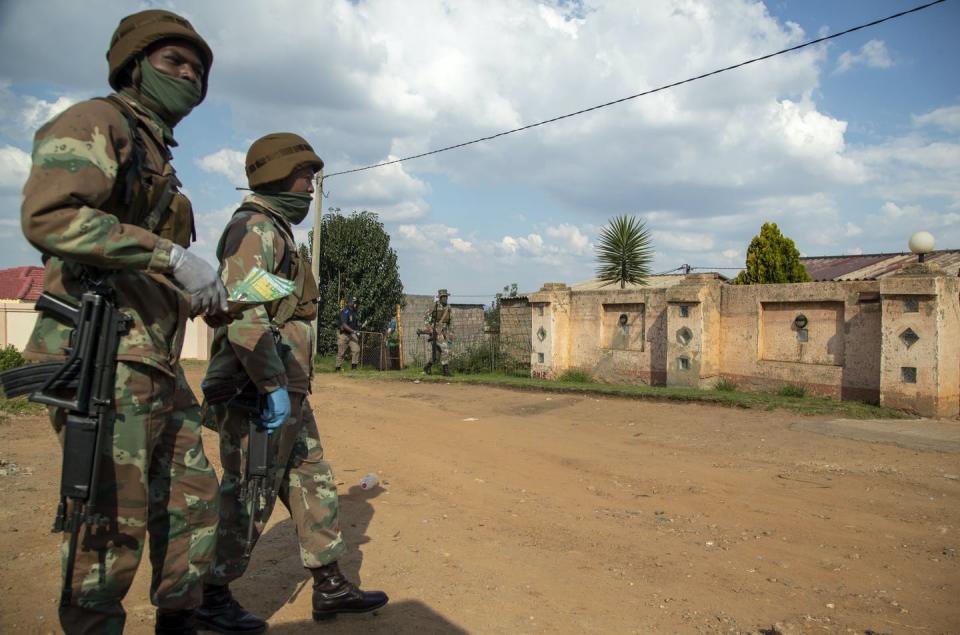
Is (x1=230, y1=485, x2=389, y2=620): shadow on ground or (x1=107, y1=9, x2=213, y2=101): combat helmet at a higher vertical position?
(x1=107, y1=9, x2=213, y2=101): combat helmet

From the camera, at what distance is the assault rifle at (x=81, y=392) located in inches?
74.2

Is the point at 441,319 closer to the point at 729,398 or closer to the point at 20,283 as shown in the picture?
the point at 729,398

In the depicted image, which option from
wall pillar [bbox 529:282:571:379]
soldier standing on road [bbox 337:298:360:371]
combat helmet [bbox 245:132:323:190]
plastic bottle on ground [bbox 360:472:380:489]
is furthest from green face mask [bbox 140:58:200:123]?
soldier standing on road [bbox 337:298:360:371]

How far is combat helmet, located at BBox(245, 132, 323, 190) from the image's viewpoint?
3.04 metres

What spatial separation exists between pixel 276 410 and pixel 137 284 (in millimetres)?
826

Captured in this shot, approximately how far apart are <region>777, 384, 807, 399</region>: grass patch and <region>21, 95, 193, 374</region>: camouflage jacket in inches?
398

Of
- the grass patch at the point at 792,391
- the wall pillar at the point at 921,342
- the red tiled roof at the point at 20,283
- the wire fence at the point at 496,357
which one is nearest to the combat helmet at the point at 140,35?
the wall pillar at the point at 921,342

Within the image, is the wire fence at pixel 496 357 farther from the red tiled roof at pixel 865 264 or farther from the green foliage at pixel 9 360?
the red tiled roof at pixel 865 264

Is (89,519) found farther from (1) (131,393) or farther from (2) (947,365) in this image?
(2) (947,365)

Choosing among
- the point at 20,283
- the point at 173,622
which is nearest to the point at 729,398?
the point at 173,622

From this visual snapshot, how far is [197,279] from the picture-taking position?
6.45 feet

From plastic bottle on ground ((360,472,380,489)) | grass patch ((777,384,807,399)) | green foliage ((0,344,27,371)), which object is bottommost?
plastic bottle on ground ((360,472,380,489))

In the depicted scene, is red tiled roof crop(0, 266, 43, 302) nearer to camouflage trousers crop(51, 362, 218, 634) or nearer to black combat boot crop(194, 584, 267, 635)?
black combat boot crop(194, 584, 267, 635)

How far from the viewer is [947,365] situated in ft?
28.9
